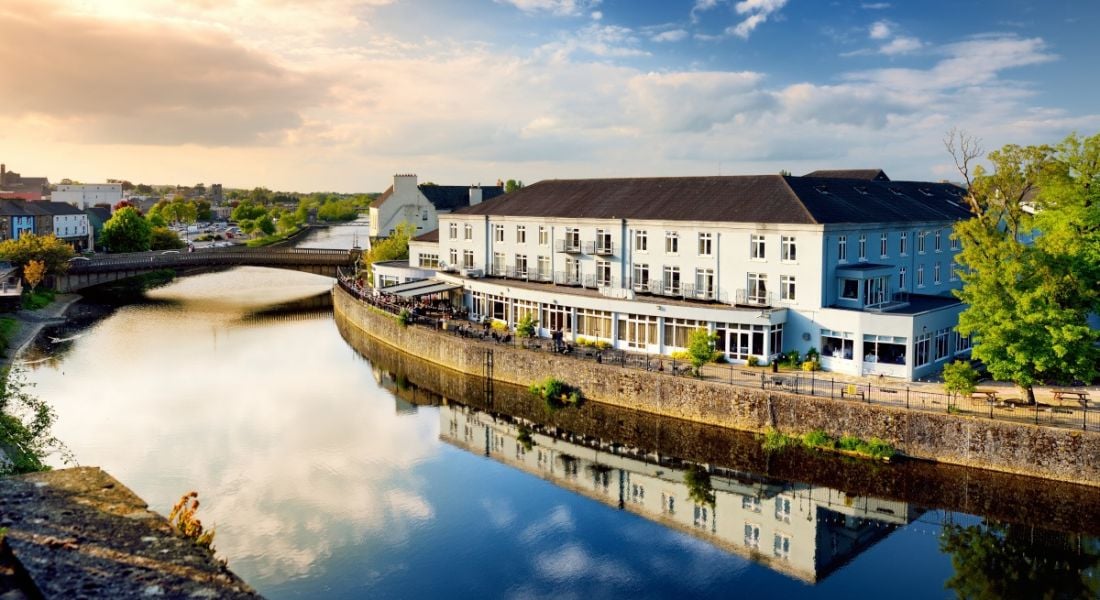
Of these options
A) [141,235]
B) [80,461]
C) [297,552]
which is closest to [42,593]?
[297,552]

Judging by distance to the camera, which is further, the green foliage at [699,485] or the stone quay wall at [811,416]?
the green foliage at [699,485]

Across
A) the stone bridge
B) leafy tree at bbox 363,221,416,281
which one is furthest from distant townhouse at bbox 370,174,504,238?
leafy tree at bbox 363,221,416,281

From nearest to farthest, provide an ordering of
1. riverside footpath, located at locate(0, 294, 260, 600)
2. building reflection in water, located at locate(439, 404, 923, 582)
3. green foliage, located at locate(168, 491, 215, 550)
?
riverside footpath, located at locate(0, 294, 260, 600) → green foliage, located at locate(168, 491, 215, 550) → building reflection in water, located at locate(439, 404, 923, 582)

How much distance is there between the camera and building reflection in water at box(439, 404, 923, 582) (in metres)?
24.9

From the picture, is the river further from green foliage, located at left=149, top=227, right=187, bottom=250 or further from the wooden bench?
green foliage, located at left=149, top=227, right=187, bottom=250

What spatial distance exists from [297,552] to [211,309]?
5148cm

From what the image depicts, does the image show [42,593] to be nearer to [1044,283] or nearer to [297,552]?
[297,552]

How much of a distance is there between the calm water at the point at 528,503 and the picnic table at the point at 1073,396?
4363mm

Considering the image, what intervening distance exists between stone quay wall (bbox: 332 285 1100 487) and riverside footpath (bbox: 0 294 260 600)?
19.6 metres

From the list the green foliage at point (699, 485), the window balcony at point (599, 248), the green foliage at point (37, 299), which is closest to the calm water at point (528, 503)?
the green foliage at point (699, 485)

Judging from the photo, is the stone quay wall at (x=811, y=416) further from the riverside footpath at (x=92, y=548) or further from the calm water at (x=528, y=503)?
the riverside footpath at (x=92, y=548)

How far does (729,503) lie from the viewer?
28172mm

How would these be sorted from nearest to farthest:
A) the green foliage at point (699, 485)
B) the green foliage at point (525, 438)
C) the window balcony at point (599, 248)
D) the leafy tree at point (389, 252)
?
1. the green foliage at point (699, 485)
2. the green foliage at point (525, 438)
3. the window balcony at point (599, 248)
4. the leafy tree at point (389, 252)

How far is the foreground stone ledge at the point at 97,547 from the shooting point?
1791 centimetres
